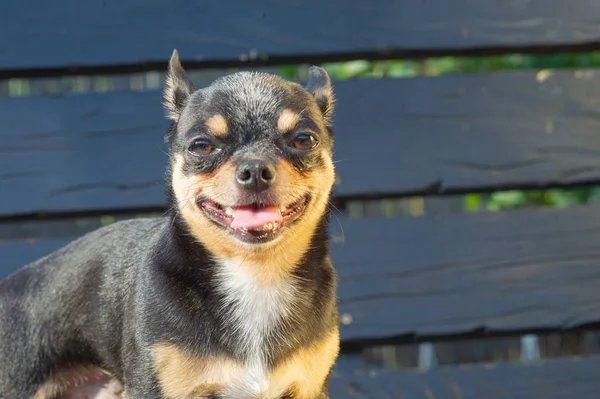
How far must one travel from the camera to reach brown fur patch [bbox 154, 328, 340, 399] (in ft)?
7.23

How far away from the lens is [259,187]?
2.14 m

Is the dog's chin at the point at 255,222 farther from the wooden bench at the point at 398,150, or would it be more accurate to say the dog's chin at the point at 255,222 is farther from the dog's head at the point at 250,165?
the wooden bench at the point at 398,150

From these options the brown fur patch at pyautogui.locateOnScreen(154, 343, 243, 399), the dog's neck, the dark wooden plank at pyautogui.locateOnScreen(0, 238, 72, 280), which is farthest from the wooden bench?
the brown fur patch at pyautogui.locateOnScreen(154, 343, 243, 399)

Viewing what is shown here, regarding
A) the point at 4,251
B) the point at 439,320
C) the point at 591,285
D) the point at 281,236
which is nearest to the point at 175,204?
the point at 281,236

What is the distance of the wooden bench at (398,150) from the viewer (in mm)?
3221

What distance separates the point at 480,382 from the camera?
3314mm

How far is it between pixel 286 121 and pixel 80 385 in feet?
3.22

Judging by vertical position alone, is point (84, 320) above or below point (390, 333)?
above

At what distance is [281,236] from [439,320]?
1244mm

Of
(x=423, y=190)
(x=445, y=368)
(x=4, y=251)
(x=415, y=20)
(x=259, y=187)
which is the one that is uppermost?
(x=415, y=20)

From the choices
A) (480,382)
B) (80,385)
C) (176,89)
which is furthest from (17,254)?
(480,382)

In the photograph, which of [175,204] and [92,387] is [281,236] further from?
[92,387]

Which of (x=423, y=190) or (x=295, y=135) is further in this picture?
(x=423, y=190)

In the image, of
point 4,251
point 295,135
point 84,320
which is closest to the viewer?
point 295,135
